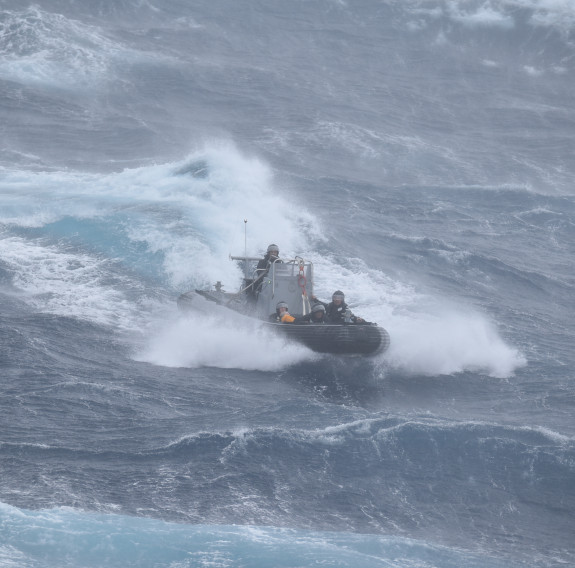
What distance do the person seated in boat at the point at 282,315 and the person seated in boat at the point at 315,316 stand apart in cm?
21

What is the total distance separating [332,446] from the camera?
72.4 feet

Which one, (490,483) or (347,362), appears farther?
(347,362)

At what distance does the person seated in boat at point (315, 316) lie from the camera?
2767 cm

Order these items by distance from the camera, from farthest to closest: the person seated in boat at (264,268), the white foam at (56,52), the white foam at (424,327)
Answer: the white foam at (56,52) < the person seated in boat at (264,268) < the white foam at (424,327)

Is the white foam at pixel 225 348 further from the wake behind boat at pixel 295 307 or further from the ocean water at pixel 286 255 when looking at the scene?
the wake behind boat at pixel 295 307

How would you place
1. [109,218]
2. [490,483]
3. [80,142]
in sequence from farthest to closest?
[80,142] < [109,218] < [490,483]

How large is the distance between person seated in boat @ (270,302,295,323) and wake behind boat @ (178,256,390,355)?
0.20 meters

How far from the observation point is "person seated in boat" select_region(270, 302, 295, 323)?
91.7ft

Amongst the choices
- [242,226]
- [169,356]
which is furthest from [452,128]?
[169,356]

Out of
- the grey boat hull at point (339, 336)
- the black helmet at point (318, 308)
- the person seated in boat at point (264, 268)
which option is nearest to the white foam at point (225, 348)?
the grey boat hull at point (339, 336)

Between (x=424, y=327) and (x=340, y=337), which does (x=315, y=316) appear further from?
(x=424, y=327)

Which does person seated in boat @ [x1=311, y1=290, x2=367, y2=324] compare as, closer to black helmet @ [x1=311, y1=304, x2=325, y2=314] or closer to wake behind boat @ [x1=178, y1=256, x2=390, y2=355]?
wake behind boat @ [x1=178, y1=256, x2=390, y2=355]

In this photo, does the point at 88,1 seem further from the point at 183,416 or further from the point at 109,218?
the point at 183,416

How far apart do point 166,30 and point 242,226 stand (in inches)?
1060
